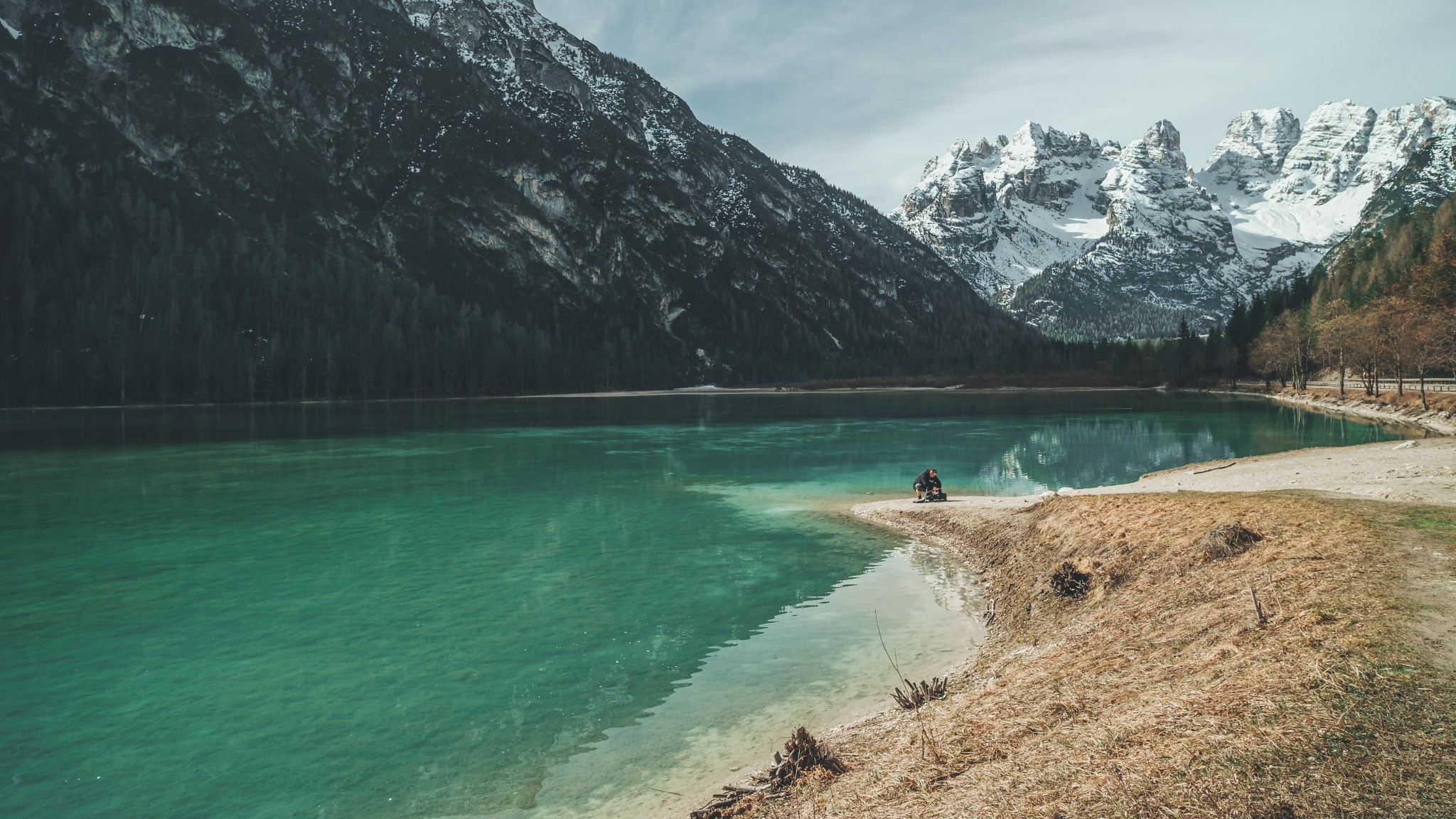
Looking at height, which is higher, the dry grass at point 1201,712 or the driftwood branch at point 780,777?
the dry grass at point 1201,712

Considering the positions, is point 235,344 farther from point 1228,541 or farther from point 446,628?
point 1228,541

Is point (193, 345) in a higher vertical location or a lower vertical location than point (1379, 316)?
higher

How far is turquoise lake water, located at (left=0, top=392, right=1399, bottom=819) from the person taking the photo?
12016mm

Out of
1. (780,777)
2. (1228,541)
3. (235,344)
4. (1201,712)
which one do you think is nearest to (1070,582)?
(1228,541)

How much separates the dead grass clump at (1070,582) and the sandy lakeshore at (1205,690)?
7cm

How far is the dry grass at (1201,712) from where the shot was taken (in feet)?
21.9

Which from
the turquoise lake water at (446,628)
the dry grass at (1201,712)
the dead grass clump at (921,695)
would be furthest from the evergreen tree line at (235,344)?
the dead grass clump at (921,695)

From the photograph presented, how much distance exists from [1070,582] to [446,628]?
1489 cm

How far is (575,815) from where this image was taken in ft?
34.8

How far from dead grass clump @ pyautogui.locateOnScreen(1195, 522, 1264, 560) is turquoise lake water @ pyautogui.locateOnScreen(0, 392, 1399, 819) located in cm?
511

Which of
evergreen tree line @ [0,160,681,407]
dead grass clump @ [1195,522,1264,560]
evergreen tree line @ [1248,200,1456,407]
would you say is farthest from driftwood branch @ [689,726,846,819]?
evergreen tree line @ [0,160,681,407]

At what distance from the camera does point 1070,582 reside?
1775 cm

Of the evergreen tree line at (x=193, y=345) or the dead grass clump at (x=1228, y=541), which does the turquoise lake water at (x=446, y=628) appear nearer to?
the dead grass clump at (x=1228, y=541)

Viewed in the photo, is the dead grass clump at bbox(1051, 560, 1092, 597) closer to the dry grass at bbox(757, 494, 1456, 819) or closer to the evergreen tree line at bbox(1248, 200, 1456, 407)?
the dry grass at bbox(757, 494, 1456, 819)
